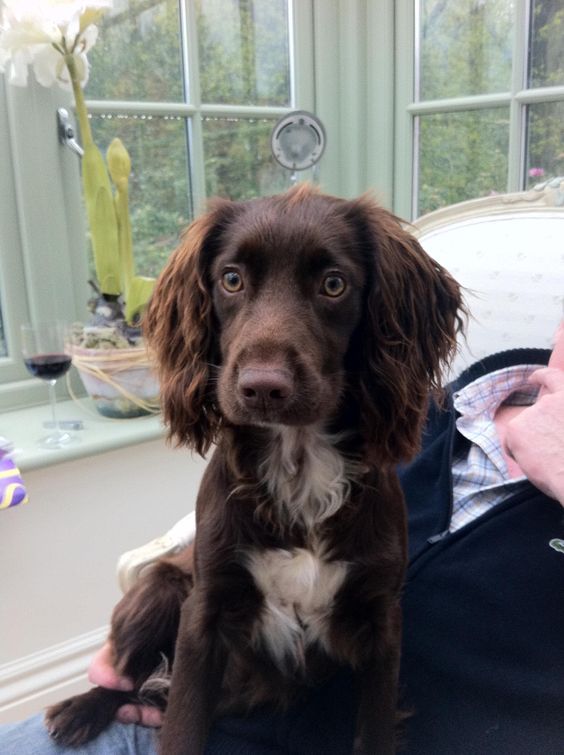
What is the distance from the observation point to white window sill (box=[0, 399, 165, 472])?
5.70 ft

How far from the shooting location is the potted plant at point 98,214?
5.36 feet

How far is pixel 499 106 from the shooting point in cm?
210

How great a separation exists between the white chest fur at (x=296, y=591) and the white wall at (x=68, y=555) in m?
0.95

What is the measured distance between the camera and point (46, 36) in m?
1.65

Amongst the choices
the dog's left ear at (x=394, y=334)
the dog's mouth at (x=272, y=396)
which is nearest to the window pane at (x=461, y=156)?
the dog's left ear at (x=394, y=334)

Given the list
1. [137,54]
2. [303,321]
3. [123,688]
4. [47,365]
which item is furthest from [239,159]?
[123,688]

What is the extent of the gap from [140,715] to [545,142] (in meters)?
1.70

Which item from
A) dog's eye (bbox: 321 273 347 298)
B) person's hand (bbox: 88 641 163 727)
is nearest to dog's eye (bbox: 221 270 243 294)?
dog's eye (bbox: 321 273 347 298)

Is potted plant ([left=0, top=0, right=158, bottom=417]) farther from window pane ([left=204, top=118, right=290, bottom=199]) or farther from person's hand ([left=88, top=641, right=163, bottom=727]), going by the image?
person's hand ([left=88, top=641, right=163, bottom=727])

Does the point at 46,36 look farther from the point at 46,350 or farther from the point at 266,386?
the point at 266,386

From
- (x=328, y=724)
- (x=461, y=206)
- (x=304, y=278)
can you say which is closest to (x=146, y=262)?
(x=461, y=206)

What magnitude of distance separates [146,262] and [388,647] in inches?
59.1

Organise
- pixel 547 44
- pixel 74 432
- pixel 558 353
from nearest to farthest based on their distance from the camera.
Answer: pixel 558 353 → pixel 74 432 → pixel 547 44

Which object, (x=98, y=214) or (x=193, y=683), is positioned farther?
(x=98, y=214)
